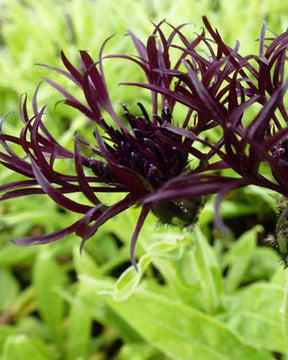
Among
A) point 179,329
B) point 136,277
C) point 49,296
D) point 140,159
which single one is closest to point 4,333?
point 49,296

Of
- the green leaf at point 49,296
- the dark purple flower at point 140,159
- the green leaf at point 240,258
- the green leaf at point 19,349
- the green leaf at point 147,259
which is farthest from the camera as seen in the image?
the green leaf at point 49,296

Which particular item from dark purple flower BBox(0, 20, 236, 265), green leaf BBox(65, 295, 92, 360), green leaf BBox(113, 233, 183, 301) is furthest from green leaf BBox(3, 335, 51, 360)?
dark purple flower BBox(0, 20, 236, 265)

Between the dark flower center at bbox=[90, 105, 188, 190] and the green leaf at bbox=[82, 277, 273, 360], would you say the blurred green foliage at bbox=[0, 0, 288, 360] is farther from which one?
the dark flower center at bbox=[90, 105, 188, 190]

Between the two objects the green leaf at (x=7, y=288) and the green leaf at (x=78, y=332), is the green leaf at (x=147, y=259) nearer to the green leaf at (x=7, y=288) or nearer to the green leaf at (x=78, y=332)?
the green leaf at (x=78, y=332)

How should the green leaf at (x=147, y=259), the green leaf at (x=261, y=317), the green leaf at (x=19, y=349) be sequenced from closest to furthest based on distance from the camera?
the green leaf at (x=147, y=259) < the green leaf at (x=261, y=317) < the green leaf at (x=19, y=349)

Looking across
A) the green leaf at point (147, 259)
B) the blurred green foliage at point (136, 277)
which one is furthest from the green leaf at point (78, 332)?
the green leaf at point (147, 259)

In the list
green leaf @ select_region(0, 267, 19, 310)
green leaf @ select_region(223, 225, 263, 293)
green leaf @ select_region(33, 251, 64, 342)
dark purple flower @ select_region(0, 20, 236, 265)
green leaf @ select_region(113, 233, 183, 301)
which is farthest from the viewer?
green leaf @ select_region(0, 267, 19, 310)

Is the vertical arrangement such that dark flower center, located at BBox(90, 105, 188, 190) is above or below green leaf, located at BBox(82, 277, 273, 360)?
above

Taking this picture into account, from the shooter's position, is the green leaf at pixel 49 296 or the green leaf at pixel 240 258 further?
the green leaf at pixel 49 296

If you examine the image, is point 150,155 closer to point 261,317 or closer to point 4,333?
point 261,317
